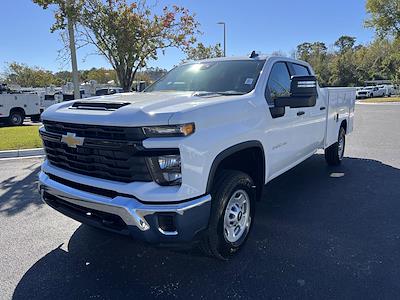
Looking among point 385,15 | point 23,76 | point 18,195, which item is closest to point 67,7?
point 18,195

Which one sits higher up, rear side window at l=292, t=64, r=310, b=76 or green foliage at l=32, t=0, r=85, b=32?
green foliage at l=32, t=0, r=85, b=32

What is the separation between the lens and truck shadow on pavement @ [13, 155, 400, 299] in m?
2.96

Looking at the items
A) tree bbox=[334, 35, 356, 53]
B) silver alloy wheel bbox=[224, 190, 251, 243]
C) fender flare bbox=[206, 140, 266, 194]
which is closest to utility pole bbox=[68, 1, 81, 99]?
fender flare bbox=[206, 140, 266, 194]

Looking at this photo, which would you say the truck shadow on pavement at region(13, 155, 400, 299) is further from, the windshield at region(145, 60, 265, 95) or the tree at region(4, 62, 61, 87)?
the tree at region(4, 62, 61, 87)

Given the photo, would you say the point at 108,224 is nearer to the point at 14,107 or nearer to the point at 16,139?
the point at 16,139

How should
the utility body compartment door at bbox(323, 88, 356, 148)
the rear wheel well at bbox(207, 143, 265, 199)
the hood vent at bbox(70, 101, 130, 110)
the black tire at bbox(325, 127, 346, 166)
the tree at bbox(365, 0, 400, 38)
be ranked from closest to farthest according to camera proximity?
the hood vent at bbox(70, 101, 130, 110) < the rear wheel well at bbox(207, 143, 265, 199) < the utility body compartment door at bbox(323, 88, 356, 148) < the black tire at bbox(325, 127, 346, 166) < the tree at bbox(365, 0, 400, 38)

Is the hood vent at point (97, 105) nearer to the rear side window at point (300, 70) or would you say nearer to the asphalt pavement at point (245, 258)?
the asphalt pavement at point (245, 258)

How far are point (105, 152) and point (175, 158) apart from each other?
610 mm

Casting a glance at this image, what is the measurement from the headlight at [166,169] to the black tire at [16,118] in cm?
1845

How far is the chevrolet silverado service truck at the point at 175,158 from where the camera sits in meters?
2.75

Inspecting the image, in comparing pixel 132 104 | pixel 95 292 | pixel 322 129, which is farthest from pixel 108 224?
pixel 322 129

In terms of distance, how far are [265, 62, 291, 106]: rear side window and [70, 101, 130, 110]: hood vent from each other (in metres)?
1.66

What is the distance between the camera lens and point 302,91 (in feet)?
12.3

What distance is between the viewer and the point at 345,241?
3.81 meters
